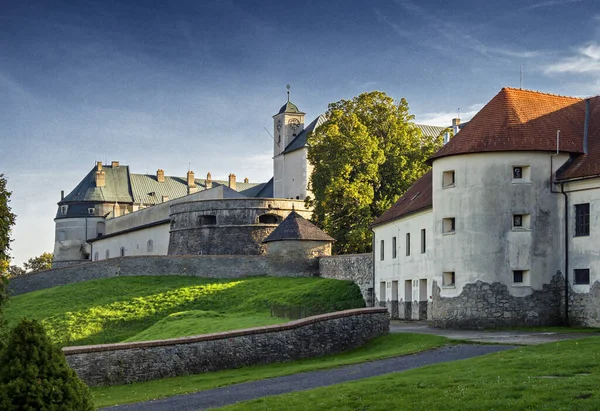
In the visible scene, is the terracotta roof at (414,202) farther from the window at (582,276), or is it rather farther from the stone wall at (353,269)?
the window at (582,276)

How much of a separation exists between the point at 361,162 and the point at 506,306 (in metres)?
24.1

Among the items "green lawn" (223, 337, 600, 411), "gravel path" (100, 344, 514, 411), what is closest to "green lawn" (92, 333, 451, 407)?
"gravel path" (100, 344, 514, 411)

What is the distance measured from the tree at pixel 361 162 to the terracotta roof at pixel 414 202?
6.84 metres

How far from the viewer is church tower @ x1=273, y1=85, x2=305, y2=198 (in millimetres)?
96188

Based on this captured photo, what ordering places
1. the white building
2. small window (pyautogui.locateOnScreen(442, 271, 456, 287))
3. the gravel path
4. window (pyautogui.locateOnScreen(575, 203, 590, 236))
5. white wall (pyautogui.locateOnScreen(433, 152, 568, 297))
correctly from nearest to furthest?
the gravel path < window (pyautogui.locateOnScreen(575, 203, 590, 236)) < the white building < white wall (pyautogui.locateOnScreen(433, 152, 568, 297)) < small window (pyautogui.locateOnScreen(442, 271, 456, 287))

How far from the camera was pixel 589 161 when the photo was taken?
1335 inches

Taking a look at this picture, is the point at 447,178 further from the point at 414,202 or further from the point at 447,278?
the point at 414,202

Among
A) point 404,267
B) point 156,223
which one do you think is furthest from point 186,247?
point 404,267

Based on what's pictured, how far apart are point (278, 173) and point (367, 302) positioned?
4970 centimetres

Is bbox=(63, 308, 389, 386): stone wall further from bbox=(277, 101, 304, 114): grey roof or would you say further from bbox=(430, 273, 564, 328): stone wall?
bbox=(277, 101, 304, 114): grey roof

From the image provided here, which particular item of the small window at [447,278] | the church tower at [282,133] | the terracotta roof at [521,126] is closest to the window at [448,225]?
the small window at [447,278]

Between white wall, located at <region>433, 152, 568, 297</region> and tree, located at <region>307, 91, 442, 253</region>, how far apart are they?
797 inches

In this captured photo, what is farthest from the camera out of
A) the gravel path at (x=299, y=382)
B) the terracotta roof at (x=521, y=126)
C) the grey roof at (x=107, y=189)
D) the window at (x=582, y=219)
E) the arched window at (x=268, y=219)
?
the grey roof at (x=107, y=189)

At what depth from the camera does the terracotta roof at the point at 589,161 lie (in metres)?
33.3
